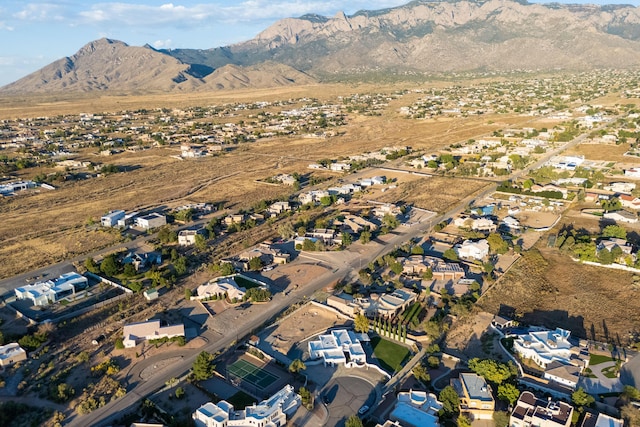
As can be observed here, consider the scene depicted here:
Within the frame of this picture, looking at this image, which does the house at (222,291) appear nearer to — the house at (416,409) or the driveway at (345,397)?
the driveway at (345,397)

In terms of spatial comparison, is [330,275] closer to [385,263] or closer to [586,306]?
[385,263]

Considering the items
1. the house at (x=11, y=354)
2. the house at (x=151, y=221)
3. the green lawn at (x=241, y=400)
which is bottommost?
the green lawn at (x=241, y=400)

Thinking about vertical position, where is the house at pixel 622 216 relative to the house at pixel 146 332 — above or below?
below

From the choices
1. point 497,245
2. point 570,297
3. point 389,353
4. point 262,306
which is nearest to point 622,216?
point 497,245

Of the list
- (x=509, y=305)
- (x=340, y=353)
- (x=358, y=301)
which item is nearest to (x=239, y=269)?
(x=358, y=301)

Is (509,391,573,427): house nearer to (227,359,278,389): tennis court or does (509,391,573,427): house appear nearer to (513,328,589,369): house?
(513,328,589,369): house

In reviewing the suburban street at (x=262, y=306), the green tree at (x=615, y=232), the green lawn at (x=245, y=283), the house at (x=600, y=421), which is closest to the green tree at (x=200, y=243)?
the suburban street at (x=262, y=306)
